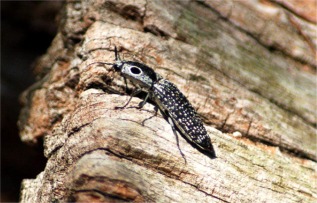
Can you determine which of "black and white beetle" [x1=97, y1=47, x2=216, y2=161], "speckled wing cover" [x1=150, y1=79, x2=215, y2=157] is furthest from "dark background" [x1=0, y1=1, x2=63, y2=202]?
"speckled wing cover" [x1=150, y1=79, x2=215, y2=157]

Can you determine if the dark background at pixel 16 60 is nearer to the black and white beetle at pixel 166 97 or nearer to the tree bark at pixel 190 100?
the tree bark at pixel 190 100

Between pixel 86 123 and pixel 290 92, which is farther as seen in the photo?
pixel 290 92

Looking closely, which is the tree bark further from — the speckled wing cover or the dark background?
the dark background

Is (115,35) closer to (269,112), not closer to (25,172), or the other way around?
(269,112)

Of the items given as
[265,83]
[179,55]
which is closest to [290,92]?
[265,83]

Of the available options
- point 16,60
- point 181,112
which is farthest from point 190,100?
point 16,60

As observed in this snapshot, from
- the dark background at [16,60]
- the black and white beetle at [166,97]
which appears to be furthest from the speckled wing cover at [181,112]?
the dark background at [16,60]
